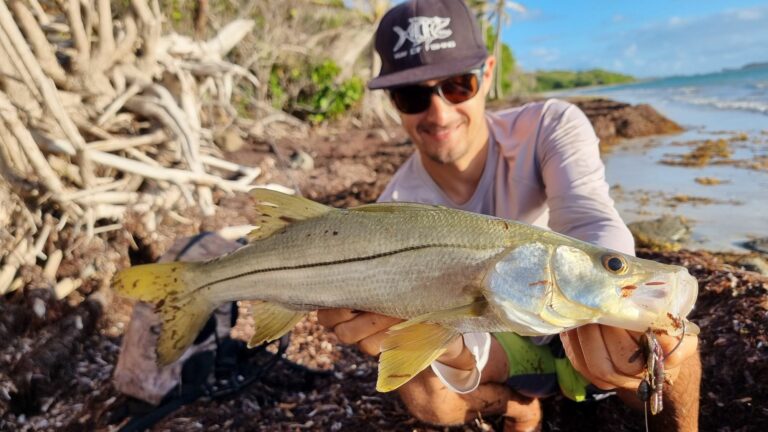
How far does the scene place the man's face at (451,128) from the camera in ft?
10.5

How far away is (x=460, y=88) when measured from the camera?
320cm

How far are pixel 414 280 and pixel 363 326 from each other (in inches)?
19.9

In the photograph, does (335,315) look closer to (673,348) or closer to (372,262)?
Answer: (372,262)

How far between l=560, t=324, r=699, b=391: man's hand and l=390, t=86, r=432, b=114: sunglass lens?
178 centimetres

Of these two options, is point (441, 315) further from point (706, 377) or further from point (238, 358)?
point (238, 358)

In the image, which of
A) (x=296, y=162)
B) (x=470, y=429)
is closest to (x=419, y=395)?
(x=470, y=429)

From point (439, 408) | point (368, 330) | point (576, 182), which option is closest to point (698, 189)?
point (576, 182)

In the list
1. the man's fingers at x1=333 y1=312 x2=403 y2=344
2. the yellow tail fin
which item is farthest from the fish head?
the yellow tail fin

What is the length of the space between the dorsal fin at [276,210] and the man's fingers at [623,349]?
50.2 inches

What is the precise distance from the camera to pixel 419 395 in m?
2.85

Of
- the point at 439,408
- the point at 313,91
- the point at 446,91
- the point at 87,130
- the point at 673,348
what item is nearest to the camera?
the point at 673,348

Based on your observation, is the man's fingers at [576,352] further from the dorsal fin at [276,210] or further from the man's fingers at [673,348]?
the dorsal fin at [276,210]

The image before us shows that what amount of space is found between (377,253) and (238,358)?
7.38 ft

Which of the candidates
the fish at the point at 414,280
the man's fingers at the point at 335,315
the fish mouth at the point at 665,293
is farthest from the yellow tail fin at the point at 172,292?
the fish mouth at the point at 665,293
